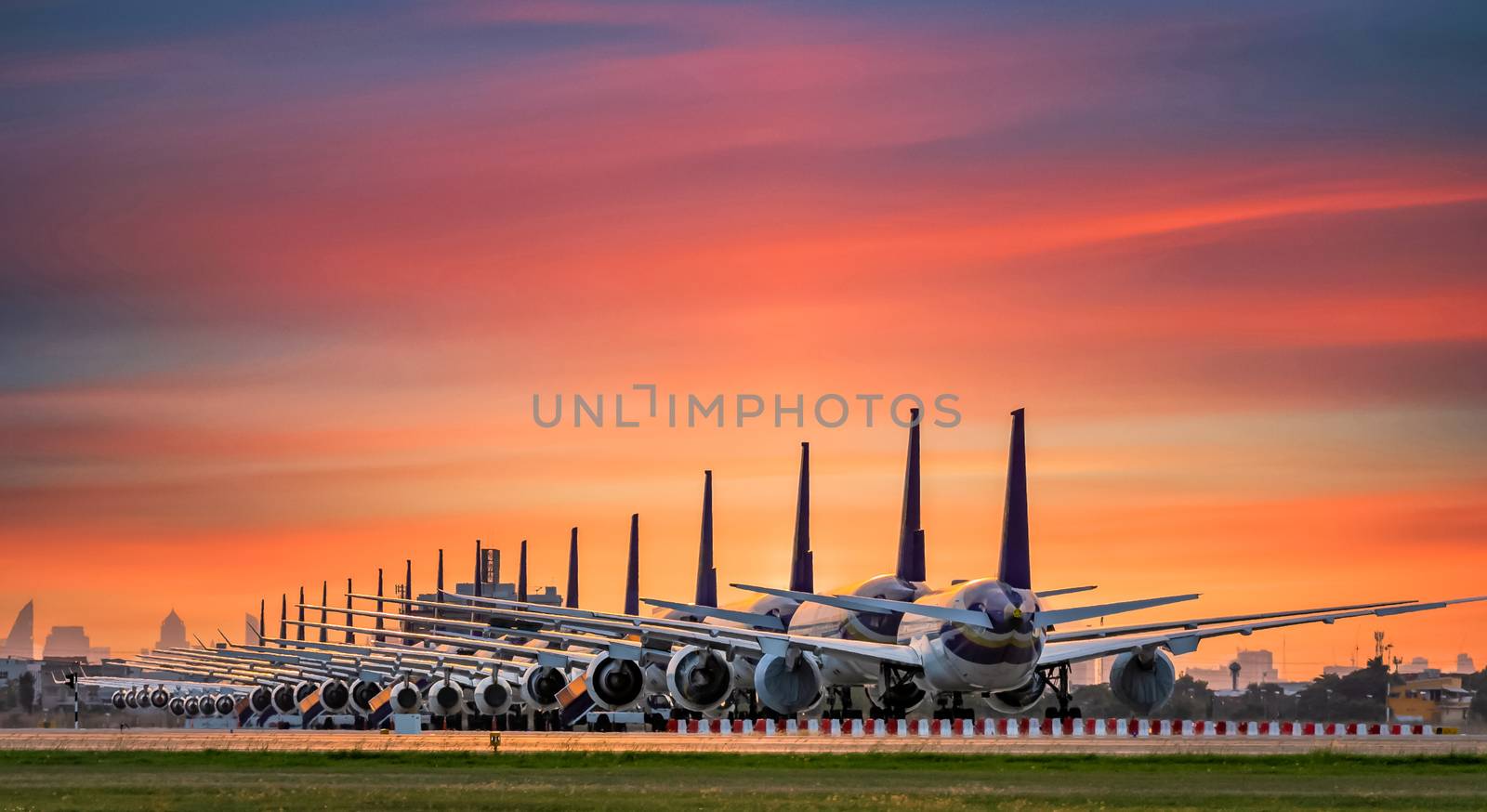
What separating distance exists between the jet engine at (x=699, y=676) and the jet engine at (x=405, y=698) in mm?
43356

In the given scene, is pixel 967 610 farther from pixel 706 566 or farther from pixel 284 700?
pixel 284 700

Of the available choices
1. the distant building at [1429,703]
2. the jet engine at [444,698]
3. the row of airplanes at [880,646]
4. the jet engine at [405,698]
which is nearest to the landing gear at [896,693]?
the row of airplanes at [880,646]

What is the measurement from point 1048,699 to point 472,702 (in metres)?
71.9

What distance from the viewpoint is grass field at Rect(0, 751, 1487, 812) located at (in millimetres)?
36750

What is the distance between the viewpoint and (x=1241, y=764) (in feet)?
159

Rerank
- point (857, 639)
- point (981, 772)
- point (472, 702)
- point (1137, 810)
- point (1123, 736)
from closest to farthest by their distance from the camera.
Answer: point (1137, 810) → point (981, 772) → point (1123, 736) → point (857, 639) → point (472, 702)

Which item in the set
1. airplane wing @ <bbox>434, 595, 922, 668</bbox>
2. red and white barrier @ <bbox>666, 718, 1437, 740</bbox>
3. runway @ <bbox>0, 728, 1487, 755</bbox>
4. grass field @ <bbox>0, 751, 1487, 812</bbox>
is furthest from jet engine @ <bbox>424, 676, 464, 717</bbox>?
grass field @ <bbox>0, 751, 1487, 812</bbox>

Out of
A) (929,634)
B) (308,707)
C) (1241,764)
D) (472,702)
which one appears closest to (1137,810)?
(1241,764)

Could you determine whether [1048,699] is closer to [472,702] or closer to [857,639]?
[472,702]

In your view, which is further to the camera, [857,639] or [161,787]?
[857,639]

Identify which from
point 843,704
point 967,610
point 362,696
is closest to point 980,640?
point 967,610

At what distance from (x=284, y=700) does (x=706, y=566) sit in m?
58.4

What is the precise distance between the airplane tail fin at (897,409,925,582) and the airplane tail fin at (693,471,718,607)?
3834cm

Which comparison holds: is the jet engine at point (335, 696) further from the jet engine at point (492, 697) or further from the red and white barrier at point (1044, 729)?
the red and white barrier at point (1044, 729)
